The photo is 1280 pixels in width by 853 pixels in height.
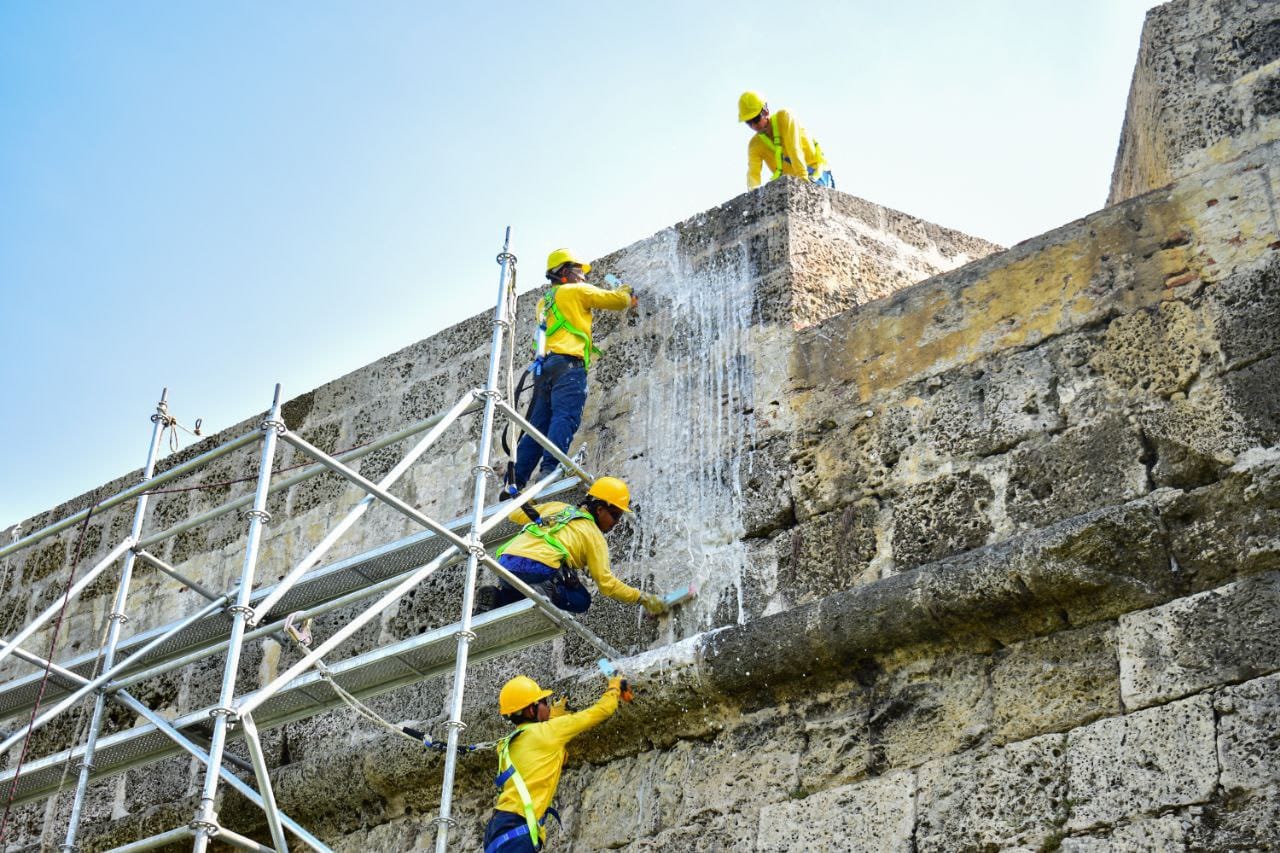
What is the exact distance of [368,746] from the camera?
6848 millimetres

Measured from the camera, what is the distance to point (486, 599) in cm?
697

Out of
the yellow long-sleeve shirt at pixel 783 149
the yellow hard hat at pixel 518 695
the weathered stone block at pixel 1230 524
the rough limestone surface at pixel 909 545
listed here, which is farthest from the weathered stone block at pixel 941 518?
the yellow long-sleeve shirt at pixel 783 149

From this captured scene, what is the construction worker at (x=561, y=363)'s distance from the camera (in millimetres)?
7305

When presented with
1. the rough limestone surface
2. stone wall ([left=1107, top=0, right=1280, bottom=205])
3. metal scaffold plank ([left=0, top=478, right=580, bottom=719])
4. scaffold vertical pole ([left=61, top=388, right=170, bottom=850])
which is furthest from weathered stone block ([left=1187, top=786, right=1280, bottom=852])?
scaffold vertical pole ([left=61, top=388, right=170, bottom=850])

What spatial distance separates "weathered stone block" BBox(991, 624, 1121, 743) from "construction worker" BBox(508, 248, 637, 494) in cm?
231

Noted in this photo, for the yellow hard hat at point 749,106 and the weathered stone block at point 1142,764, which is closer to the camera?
the weathered stone block at point 1142,764

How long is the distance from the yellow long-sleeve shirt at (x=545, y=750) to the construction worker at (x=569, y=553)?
0.55 meters

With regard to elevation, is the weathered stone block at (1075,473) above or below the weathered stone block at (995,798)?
above

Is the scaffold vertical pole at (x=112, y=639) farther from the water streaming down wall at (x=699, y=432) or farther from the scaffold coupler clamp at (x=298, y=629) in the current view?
the water streaming down wall at (x=699, y=432)

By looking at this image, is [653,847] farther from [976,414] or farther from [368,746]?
[976,414]

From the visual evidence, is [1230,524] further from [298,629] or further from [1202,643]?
[298,629]

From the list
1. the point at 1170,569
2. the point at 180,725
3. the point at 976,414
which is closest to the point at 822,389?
the point at 976,414

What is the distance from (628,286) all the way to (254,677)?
7.48 feet

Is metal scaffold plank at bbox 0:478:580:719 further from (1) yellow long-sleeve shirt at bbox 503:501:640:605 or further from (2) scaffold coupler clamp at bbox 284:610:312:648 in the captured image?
(1) yellow long-sleeve shirt at bbox 503:501:640:605
